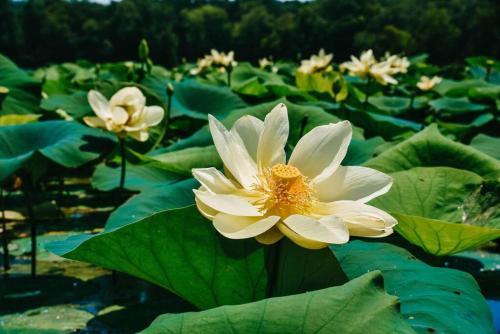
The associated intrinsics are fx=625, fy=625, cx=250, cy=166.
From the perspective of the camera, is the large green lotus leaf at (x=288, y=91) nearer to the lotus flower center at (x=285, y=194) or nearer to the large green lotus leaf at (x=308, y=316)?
the lotus flower center at (x=285, y=194)

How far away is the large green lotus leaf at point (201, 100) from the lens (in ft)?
11.9

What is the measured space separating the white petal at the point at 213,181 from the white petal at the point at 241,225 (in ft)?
0.23

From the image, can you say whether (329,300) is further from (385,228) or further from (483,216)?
(483,216)

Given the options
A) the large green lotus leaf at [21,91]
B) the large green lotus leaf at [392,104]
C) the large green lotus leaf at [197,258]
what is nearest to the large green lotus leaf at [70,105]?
the large green lotus leaf at [21,91]

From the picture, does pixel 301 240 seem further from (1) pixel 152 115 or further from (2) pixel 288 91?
(2) pixel 288 91

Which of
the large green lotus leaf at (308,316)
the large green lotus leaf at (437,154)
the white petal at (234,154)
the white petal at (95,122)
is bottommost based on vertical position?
the white petal at (95,122)

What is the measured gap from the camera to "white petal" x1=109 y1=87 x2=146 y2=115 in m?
2.44

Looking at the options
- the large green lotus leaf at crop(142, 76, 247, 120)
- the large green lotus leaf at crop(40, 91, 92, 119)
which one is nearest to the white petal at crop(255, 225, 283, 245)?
the large green lotus leaf at crop(142, 76, 247, 120)

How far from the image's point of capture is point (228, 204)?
39.3 inches

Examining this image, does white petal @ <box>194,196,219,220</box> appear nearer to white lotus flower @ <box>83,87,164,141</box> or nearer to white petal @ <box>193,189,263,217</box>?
white petal @ <box>193,189,263,217</box>

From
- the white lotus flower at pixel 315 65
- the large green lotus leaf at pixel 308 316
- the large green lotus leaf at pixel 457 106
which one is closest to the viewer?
the large green lotus leaf at pixel 308 316

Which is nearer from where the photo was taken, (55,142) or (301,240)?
(301,240)

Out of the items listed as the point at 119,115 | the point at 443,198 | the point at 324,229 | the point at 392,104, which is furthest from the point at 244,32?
the point at 324,229

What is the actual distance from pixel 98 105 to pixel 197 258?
4.86 feet
